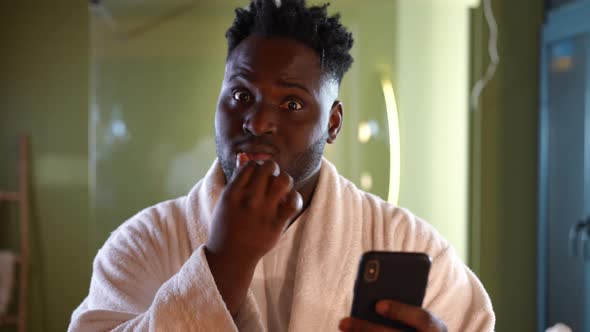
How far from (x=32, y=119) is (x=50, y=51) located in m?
0.25

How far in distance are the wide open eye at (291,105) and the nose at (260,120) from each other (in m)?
0.02

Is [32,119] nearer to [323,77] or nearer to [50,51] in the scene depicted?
[50,51]

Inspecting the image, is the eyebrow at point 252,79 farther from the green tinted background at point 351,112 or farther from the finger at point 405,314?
the green tinted background at point 351,112

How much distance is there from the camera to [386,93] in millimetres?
1928

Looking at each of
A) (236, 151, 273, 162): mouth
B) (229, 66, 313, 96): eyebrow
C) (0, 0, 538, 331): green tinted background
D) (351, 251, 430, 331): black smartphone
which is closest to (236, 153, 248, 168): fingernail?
(236, 151, 273, 162): mouth

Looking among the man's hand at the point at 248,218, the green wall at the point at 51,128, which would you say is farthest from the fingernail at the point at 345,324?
the green wall at the point at 51,128

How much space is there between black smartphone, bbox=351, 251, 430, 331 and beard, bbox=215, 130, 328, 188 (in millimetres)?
234

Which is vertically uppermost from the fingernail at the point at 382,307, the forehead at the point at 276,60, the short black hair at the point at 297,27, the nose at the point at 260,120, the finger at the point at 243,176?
the short black hair at the point at 297,27

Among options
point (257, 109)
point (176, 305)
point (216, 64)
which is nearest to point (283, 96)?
point (257, 109)

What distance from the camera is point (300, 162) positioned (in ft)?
2.71

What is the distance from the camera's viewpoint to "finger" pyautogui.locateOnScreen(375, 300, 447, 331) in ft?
1.94

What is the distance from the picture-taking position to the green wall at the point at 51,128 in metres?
2.20

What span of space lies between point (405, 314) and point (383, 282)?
0.12 ft

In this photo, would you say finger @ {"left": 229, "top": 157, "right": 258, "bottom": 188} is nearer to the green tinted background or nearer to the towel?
the green tinted background
